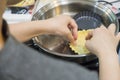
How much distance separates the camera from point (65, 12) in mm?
936

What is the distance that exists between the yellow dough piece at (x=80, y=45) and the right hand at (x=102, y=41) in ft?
0.07

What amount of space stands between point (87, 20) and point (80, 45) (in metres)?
0.12

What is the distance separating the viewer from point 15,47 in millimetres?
265

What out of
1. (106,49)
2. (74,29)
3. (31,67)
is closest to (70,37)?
(74,29)

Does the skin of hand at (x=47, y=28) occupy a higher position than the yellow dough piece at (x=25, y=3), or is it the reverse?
the yellow dough piece at (x=25, y=3)

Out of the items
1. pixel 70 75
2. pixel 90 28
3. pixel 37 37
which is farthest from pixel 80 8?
pixel 70 75

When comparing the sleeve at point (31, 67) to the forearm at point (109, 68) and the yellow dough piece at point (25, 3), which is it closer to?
the forearm at point (109, 68)

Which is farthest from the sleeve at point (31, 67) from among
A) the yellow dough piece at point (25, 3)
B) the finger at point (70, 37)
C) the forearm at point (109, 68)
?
the yellow dough piece at point (25, 3)

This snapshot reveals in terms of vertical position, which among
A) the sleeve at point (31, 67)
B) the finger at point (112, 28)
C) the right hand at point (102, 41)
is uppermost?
the sleeve at point (31, 67)

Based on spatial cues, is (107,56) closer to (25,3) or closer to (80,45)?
(80,45)

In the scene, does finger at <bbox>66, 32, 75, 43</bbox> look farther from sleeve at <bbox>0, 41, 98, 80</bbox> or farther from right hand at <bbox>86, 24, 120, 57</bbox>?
sleeve at <bbox>0, 41, 98, 80</bbox>

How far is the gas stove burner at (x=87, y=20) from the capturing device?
852 mm

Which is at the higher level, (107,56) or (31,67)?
(31,67)

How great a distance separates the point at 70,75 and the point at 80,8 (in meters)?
0.67
